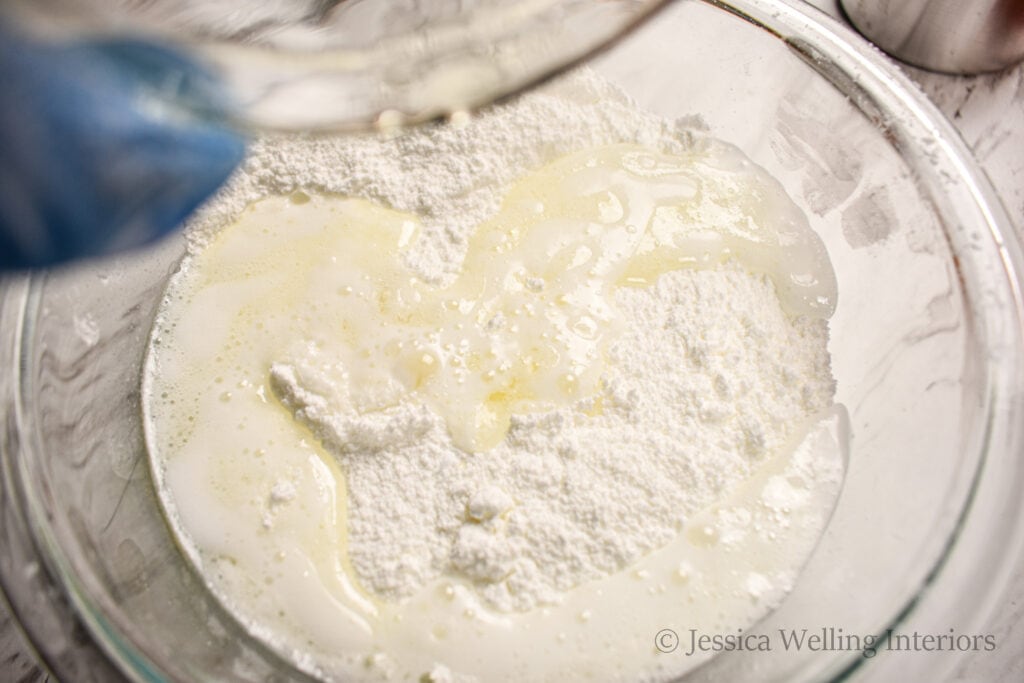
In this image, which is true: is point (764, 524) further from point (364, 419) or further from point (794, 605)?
point (364, 419)

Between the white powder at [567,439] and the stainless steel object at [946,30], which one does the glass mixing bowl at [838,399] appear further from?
the stainless steel object at [946,30]

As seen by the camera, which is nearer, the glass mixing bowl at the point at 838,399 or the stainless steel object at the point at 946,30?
the glass mixing bowl at the point at 838,399

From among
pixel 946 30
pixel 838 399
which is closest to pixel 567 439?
pixel 838 399

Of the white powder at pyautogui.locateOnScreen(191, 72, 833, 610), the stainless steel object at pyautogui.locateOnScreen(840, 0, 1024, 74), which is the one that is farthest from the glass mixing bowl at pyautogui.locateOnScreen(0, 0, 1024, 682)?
the stainless steel object at pyautogui.locateOnScreen(840, 0, 1024, 74)

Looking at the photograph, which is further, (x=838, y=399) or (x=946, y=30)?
(x=946, y=30)

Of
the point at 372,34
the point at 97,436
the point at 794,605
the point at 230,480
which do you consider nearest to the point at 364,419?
the point at 230,480

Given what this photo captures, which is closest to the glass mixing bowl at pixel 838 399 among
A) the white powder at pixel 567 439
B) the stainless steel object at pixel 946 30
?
the white powder at pixel 567 439

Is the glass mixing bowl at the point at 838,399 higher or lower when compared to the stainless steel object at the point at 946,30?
lower

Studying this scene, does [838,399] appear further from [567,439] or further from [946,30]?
[946,30]
